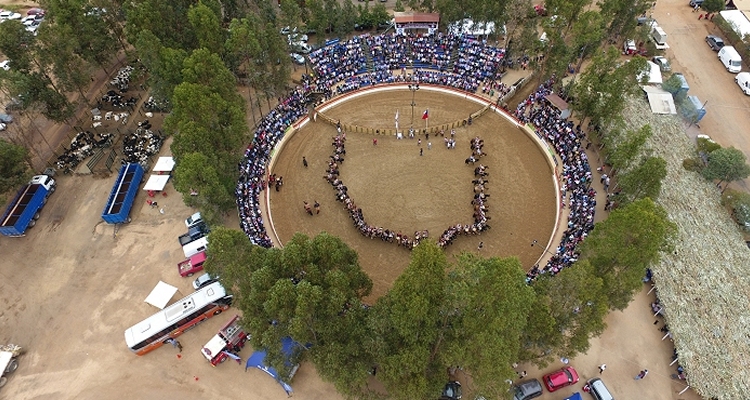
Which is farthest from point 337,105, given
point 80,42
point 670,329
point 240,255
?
point 670,329

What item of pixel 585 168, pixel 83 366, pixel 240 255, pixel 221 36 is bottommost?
pixel 83 366

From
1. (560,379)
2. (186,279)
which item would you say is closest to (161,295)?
(186,279)

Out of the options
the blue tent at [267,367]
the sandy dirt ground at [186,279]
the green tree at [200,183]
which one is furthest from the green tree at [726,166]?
the green tree at [200,183]

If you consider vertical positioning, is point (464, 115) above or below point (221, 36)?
below

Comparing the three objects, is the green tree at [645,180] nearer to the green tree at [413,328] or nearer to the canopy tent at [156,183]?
the green tree at [413,328]

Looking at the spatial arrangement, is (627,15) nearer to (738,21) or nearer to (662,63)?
(662,63)

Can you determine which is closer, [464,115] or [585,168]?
[585,168]

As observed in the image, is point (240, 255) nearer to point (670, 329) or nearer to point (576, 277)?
point (576, 277)
